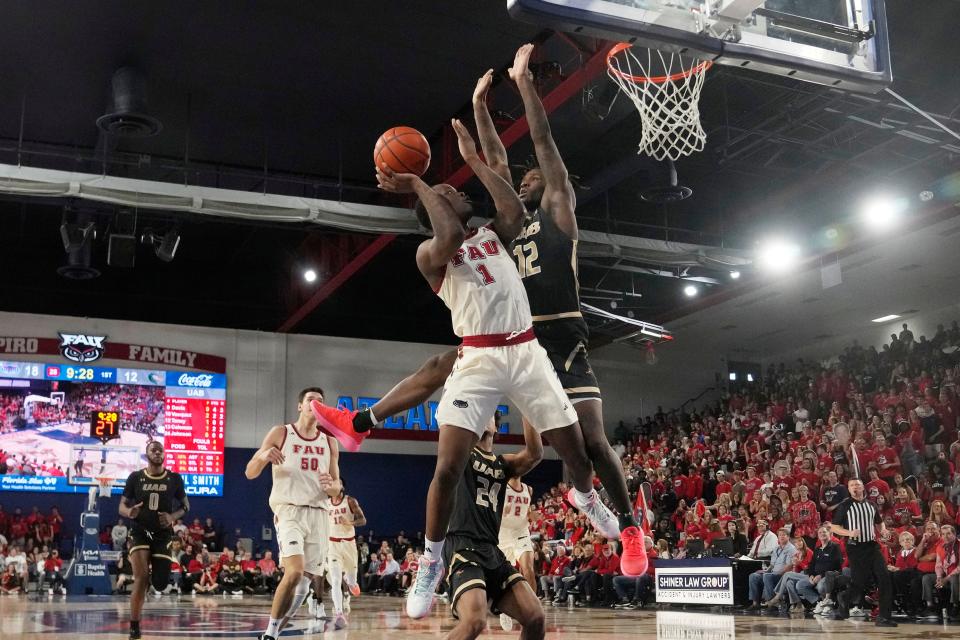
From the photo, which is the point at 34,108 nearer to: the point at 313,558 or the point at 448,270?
the point at 313,558

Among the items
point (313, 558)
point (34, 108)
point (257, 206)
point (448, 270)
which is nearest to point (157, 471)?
point (313, 558)

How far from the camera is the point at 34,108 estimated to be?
16766 millimetres

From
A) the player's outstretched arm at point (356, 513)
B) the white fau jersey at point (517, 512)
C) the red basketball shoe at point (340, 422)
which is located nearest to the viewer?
the red basketball shoe at point (340, 422)

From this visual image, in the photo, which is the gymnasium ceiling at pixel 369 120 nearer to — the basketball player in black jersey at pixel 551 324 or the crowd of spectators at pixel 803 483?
the crowd of spectators at pixel 803 483

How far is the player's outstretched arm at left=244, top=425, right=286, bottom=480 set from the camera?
8.12m

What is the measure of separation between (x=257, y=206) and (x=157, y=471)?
8.05 meters

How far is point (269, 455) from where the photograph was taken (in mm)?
8156

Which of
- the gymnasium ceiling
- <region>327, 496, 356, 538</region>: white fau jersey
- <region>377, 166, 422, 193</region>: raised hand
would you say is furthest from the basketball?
<region>327, 496, 356, 538</region>: white fau jersey

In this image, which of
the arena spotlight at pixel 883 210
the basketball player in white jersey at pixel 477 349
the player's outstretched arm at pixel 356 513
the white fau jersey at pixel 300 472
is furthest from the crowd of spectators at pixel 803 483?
the basketball player in white jersey at pixel 477 349

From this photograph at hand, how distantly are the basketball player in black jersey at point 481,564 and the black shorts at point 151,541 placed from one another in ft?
15.8

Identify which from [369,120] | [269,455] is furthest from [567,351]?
[369,120]

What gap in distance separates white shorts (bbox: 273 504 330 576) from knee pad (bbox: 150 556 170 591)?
1297 millimetres

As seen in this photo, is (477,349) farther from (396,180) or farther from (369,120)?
(369,120)

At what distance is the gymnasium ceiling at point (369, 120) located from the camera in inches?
547
